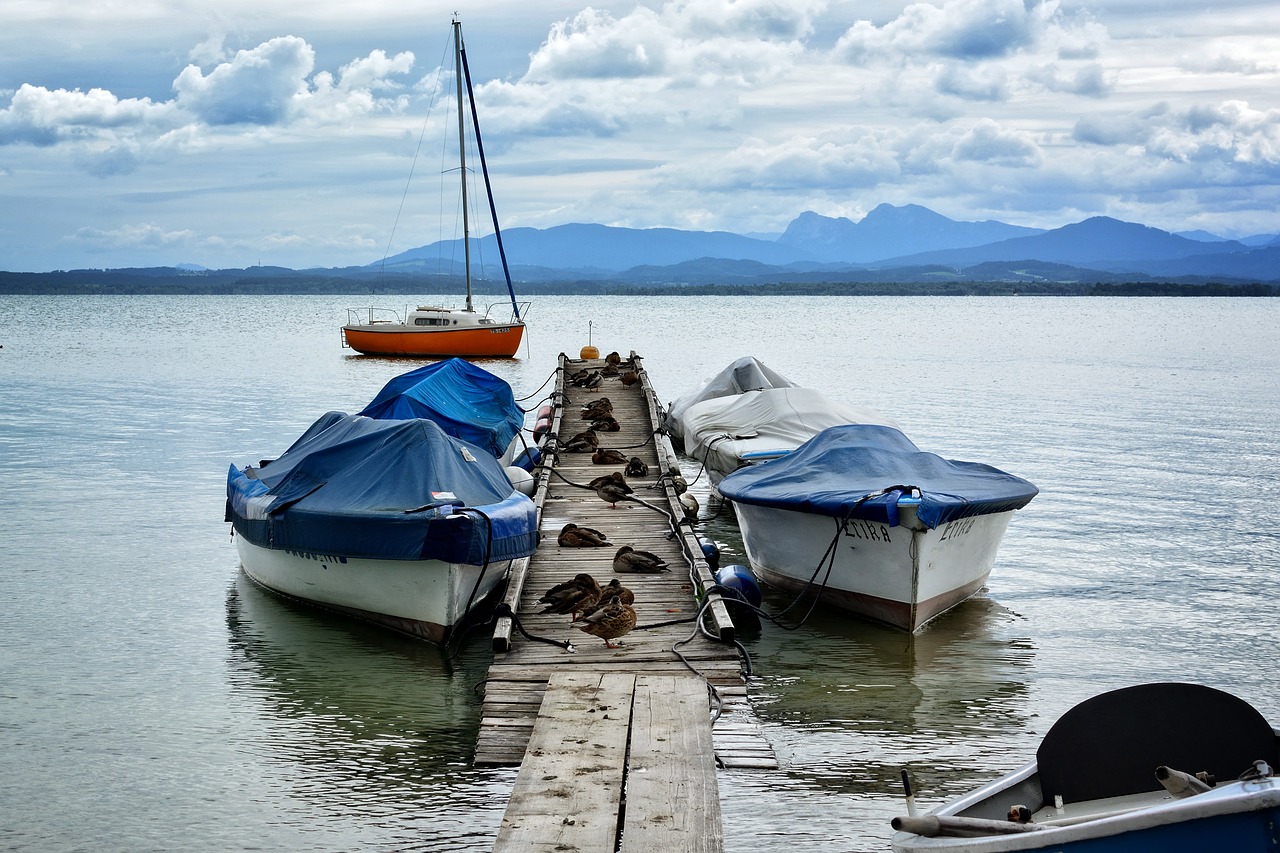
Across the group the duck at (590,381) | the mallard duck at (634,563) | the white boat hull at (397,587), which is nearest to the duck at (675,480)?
the mallard duck at (634,563)

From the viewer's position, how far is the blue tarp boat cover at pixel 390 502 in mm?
10547

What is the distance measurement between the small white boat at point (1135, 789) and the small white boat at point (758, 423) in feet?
35.6

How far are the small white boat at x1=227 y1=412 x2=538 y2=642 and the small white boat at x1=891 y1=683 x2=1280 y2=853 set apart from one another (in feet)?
18.7

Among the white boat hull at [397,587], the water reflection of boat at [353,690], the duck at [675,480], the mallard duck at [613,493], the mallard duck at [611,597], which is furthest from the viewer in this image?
the duck at [675,480]

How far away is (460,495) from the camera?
11383mm

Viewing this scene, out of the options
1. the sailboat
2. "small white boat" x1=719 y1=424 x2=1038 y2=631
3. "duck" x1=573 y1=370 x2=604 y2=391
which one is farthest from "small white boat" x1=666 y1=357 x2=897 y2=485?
the sailboat

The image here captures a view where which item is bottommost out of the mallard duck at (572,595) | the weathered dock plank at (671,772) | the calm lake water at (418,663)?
the calm lake water at (418,663)

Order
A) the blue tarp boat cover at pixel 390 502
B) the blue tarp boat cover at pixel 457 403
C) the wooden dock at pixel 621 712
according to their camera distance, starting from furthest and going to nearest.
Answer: the blue tarp boat cover at pixel 457 403
the blue tarp boat cover at pixel 390 502
the wooden dock at pixel 621 712

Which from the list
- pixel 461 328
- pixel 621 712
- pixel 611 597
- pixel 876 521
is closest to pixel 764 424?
pixel 876 521

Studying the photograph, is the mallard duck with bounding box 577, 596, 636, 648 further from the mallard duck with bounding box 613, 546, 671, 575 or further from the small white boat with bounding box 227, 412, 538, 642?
the mallard duck with bounding box 613, 546, 671, 575

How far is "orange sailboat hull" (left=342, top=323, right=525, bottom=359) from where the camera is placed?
51.6m

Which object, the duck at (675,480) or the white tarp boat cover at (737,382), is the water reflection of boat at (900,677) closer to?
the duck at (675,480)

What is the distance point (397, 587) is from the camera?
11.1 meters

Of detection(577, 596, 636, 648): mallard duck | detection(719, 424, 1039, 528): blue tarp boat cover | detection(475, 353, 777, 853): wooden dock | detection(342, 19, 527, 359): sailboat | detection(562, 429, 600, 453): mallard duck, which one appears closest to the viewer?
detection(475, 353, 777, 853): wooden dock
